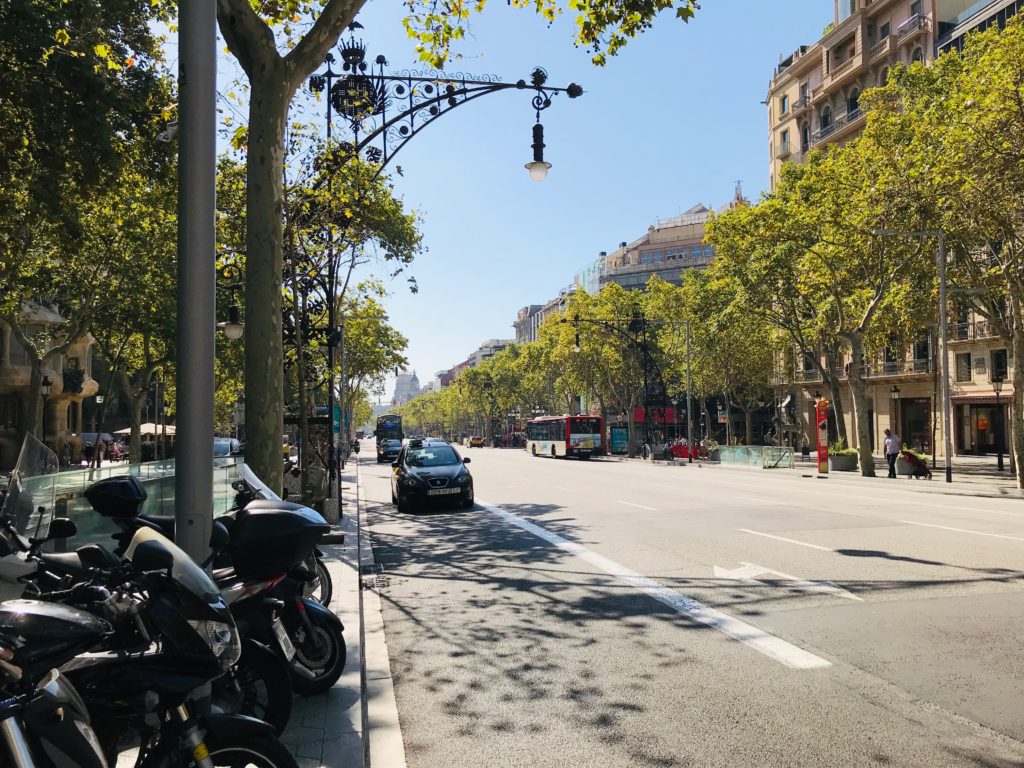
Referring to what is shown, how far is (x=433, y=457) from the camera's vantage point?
714 inches

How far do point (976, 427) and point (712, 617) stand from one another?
4212 centimetres

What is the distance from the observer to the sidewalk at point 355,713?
155 inches

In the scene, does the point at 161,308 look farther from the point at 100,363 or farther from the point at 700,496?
the point at 100,363

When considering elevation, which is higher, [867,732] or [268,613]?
[268,613]

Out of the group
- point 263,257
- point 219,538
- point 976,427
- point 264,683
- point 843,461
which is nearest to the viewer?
point 264,683

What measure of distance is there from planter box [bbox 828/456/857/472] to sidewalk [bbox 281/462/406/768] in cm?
2742

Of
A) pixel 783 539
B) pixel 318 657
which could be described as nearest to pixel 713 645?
pixel 318 657

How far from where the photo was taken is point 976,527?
11.9 meters

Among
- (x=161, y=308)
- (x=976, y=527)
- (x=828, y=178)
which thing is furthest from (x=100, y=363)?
(x=976, y=527)

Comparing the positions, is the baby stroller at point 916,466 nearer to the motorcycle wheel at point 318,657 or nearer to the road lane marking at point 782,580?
the road lane marking at point 782,580

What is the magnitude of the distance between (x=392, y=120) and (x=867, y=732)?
10.5 metres

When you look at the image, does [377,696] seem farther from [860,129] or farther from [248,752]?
[860,129]

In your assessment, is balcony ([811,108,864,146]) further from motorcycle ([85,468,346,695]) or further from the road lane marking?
motorcycle ([85,468,346,695])

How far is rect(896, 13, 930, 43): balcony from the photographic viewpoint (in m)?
41.1
